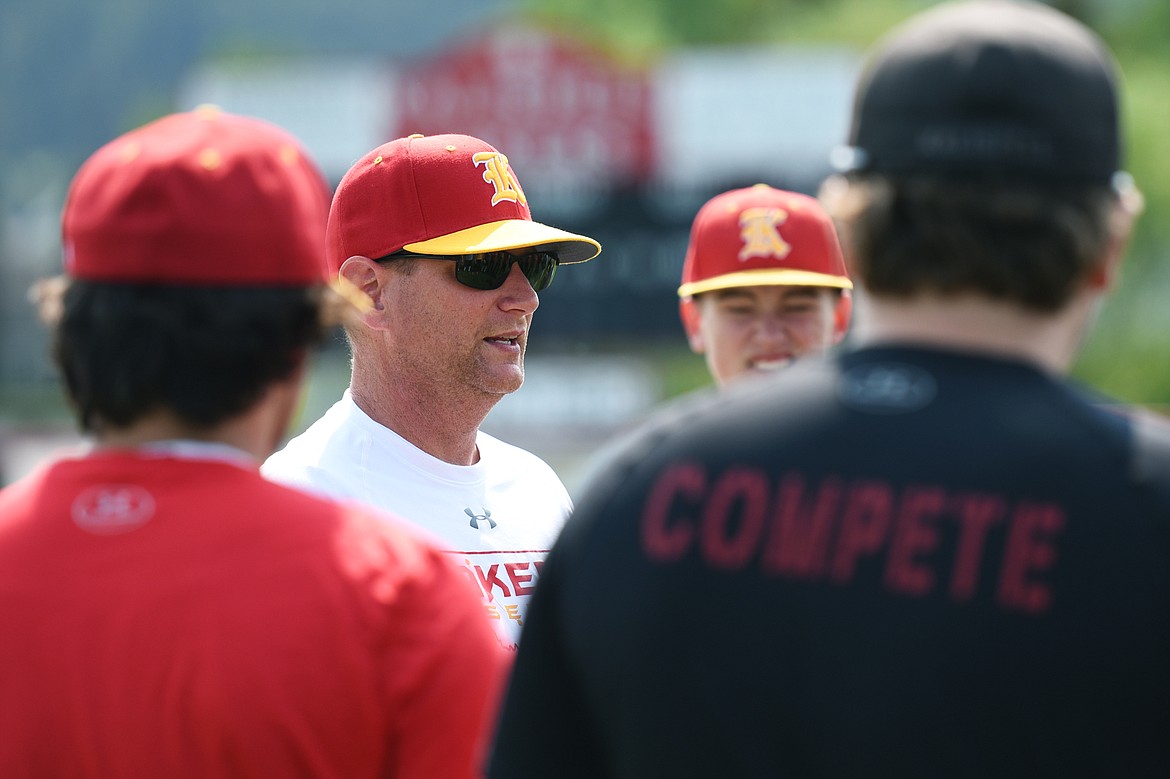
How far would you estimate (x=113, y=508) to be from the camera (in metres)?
1.87

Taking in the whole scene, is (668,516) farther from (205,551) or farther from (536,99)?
(536,99)

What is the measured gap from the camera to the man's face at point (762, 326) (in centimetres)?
449

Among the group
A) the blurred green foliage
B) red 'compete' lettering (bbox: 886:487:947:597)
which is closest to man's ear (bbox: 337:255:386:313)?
red 'compete' lettering (bbox: 886:487:947:597)

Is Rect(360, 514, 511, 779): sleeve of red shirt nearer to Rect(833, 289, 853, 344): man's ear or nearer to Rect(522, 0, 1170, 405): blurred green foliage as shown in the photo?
Rect(833, 289, 853, 344): man's ear

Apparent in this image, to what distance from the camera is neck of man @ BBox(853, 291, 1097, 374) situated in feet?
5.74

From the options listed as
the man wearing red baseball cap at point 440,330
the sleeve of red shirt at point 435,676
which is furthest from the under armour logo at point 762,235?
the sleeve of red shirt at point 435,676

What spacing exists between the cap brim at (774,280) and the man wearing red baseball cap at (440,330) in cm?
89

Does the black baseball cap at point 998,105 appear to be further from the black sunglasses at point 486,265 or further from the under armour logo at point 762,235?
the under armour logo at point 762,235

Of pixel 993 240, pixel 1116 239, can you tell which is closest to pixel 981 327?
pixel 993 240

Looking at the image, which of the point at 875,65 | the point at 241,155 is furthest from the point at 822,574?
the point at 241,155

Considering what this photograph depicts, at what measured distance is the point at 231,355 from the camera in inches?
74.5

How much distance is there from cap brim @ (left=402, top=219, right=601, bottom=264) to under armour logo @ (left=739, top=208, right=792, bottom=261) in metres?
0.98

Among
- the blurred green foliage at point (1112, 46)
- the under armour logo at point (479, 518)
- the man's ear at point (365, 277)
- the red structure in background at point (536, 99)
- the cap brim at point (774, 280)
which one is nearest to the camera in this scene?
the under armour logo at point (479, 518)

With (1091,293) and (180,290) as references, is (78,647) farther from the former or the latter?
(1091,293)
